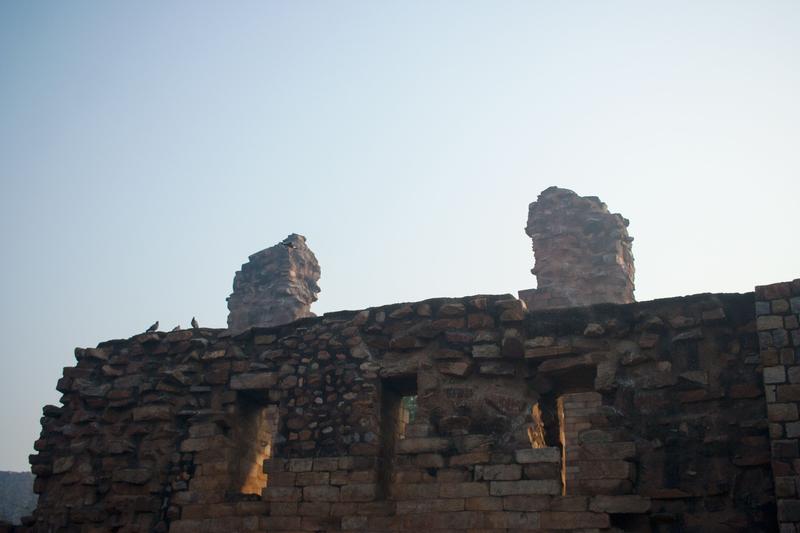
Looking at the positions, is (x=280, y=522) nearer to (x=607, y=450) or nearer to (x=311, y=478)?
(x=311, y=478)

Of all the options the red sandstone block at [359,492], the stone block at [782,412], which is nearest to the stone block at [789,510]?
the stone block at [782,412]

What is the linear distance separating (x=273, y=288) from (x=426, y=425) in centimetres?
901

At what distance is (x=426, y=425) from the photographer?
8.22 meters

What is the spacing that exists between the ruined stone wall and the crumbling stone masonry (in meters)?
0.02

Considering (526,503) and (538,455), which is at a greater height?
(538,455)

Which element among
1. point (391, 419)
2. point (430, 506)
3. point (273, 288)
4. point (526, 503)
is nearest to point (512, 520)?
point (526, 503)

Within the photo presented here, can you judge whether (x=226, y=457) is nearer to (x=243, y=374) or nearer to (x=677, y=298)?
(x=243, y=374)

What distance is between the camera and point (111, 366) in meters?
10.0

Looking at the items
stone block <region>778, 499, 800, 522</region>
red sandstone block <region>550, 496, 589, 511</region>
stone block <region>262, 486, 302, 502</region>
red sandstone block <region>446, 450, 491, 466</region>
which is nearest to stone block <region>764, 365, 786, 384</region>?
stone block <region>778, 499, 800, 522</region>

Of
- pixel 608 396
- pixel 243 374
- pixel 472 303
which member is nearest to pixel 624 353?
pixel 608 396

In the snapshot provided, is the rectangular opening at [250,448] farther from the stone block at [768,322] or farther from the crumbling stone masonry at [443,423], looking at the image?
the stone block at [768,322]

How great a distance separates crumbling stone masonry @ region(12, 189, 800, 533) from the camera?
282 inches

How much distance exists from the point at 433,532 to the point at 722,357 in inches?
125

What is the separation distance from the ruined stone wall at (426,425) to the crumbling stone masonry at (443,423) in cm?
2
